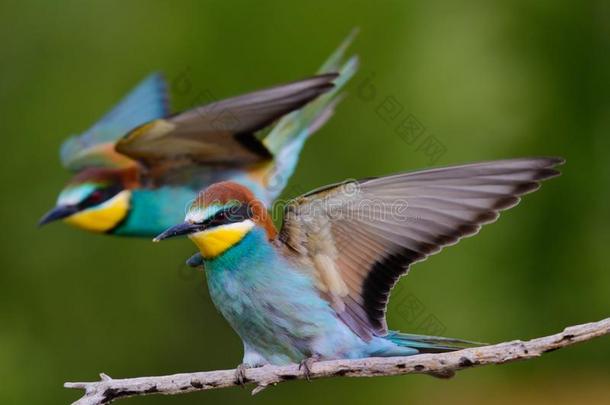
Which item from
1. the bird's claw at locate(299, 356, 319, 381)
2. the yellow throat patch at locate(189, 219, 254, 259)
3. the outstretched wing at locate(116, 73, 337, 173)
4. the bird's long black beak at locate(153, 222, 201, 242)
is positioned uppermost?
the outstretched wing at locate(116, 73, 337, 173)

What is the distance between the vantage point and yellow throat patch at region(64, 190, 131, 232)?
3355mm

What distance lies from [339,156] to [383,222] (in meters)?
1.90

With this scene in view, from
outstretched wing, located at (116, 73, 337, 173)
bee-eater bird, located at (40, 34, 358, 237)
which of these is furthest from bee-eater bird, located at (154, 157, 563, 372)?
bee-eater bird, located at (40, 34, 358, 237)

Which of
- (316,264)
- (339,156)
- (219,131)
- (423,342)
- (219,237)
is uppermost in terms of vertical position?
(219,131)

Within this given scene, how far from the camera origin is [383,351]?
2.08m

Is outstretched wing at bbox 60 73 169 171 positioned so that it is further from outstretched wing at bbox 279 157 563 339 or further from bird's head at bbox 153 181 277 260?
outstretched wing at bbox 279 157 563 339

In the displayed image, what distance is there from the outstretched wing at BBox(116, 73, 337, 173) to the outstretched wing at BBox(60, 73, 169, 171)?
40 centimetres

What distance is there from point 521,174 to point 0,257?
8.98 ft

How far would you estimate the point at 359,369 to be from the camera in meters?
1.86

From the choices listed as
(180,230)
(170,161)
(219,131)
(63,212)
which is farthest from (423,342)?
(63,212)

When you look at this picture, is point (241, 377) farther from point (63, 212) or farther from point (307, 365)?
point (63, 212)

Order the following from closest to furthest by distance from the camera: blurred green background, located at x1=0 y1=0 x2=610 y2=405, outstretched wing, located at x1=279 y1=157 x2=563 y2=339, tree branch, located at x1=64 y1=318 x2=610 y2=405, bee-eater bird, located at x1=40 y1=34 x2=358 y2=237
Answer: tree branch, located at x1=64 y1=318 x2=610 y2=405
outstretched wing, located at x1=279 y1=157 x2=563 y2=339
bee-eater bird, located at x1=40 y1=34 x2=358 y2=237
blurred green background, located at x1=0 y1=0 x2=610 y2=405

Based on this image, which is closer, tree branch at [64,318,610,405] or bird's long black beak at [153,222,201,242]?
tree branch at [64,318,610,405]

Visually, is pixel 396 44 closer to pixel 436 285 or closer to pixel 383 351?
pixel 436 285
